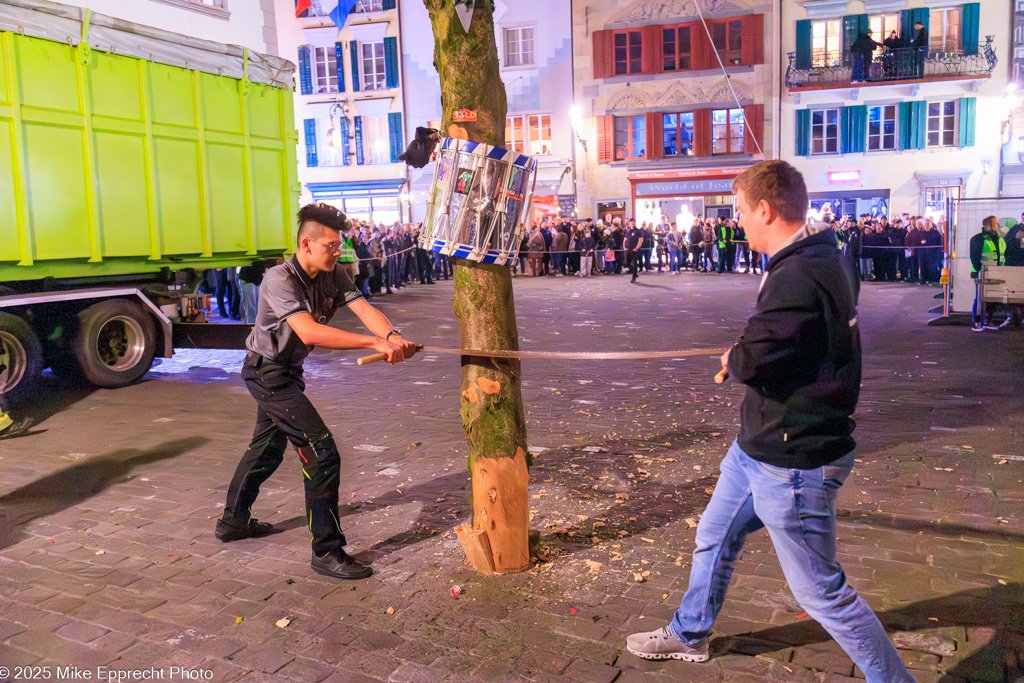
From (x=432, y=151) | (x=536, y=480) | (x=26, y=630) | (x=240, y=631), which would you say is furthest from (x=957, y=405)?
(x=26, y=630)

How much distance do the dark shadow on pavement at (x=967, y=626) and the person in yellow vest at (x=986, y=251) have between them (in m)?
10.3

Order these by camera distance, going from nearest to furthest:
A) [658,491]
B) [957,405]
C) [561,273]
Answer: [658,491], [957,405], [561,273]

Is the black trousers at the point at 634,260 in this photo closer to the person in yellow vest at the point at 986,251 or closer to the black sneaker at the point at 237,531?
the person in yellow vest at the point at 986,251

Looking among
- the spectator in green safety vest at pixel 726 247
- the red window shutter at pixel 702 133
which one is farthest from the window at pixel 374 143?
the spectator in green safety vest at pixel 726 247

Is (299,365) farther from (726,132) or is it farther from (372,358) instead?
(726,132)

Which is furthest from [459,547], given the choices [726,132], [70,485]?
[726,132]

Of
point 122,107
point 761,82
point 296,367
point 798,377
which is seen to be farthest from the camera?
point 761,82

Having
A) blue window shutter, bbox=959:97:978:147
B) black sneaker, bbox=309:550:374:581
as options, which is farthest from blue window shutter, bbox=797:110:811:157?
black sneaker, bbox=309:550:374:581

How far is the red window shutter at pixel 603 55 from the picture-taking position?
3328 cm

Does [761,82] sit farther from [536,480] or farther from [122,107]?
[536,480]

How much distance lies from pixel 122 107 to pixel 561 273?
66.5 ft

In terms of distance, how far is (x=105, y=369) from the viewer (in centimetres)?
951

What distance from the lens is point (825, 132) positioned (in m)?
30.9

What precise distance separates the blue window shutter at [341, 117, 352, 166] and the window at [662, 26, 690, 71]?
1366 cm
